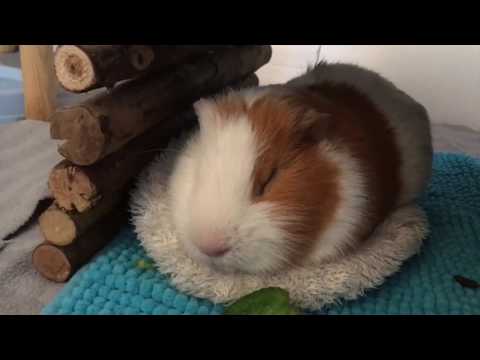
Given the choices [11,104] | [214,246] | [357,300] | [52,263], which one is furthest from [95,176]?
[11,104]

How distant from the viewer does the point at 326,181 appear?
1.10 meters

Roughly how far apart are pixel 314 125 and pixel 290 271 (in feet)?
1.07

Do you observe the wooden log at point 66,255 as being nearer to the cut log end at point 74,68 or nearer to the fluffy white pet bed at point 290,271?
the fluffy white pet bed at point 290,271

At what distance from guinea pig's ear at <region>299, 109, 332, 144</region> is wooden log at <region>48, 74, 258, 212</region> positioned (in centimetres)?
49

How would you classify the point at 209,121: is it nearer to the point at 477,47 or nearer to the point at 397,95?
the point at 397,95

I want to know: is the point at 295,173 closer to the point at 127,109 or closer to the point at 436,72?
the point at 127,109

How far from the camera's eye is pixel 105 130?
1.14 meters

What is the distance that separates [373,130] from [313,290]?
423 mm

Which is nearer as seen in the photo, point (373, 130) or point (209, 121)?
point (209, 121)

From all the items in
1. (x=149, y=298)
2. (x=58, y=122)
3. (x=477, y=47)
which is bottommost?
(x=149, y=298)

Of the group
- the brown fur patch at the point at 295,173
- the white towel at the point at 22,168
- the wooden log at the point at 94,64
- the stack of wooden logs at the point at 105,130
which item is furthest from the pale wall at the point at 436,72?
the wooden log at the point at 94,64
